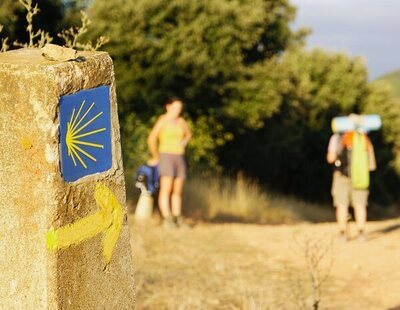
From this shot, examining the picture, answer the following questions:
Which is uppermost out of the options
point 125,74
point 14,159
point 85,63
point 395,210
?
point 125,74

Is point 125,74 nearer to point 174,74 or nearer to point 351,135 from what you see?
point 174,74

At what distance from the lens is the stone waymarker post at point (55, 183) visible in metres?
3.07

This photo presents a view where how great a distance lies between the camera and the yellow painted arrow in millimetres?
3106

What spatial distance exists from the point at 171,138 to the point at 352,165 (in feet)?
8.14

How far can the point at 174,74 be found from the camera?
18.2 meters

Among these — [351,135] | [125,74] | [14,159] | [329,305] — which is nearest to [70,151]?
[14,159]

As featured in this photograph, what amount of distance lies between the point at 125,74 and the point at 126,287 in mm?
14503

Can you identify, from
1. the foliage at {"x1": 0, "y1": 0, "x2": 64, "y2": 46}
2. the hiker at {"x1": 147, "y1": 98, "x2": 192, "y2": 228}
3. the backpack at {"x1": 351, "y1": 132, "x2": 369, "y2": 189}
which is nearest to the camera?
the backpack at {"x1": 351, "y1": 132, "x2": 369, "y2": 189}

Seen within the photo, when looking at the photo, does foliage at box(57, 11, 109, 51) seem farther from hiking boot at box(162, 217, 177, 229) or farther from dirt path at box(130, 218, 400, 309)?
hiking boot at box(162, 217, 177, 229)

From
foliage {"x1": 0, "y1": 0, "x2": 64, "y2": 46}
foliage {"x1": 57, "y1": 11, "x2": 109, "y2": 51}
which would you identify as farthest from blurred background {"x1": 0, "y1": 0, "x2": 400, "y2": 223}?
foliage {"x1": 57, "y1": 11, "x2": 109, "y2": 51}

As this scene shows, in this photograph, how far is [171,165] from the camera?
37.6 feet

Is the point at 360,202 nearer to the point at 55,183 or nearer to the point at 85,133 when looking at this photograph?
the point at 85,133

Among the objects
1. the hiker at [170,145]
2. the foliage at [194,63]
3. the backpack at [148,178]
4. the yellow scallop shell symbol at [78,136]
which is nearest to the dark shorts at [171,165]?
the hiker at [170,145]

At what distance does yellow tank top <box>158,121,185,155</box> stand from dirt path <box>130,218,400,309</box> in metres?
1.12
